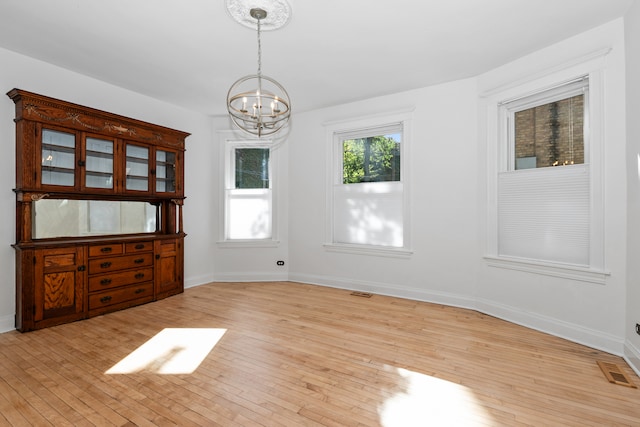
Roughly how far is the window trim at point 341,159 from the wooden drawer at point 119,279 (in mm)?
2510

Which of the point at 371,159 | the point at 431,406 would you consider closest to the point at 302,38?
the point at 371,159

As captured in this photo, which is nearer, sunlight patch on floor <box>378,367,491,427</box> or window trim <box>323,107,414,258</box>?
sunlight patch on floor <box>378,367,491,427</box>

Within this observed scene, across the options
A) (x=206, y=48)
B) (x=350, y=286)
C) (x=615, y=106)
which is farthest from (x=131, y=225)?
(x=615, y=106)

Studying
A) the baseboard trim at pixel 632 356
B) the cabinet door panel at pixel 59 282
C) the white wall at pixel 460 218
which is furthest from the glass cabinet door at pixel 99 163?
the baseboard trim at pixel 632 356

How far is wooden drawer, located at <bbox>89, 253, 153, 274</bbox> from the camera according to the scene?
3.46 m

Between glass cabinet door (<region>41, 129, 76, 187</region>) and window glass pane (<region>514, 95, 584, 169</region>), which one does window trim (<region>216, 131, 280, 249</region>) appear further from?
window glass pane (<region>514, 95, 584, 169</region>)

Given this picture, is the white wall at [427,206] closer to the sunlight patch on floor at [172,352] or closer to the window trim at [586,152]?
the window trim at [586,152]

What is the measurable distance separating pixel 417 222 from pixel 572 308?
182 cm

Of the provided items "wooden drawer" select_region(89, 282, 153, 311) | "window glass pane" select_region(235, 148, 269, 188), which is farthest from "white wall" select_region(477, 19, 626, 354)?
"wooden drawer" select_region(89, 282, 153, 311)

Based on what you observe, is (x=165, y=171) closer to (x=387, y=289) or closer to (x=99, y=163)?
(x=99, y=163)

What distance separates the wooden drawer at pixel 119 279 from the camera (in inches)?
136

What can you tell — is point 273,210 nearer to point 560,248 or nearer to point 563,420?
point 560,248

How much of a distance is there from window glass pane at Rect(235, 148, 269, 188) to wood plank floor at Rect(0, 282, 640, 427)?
7.97ft

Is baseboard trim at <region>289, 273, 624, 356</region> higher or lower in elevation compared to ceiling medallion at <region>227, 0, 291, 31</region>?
lower
